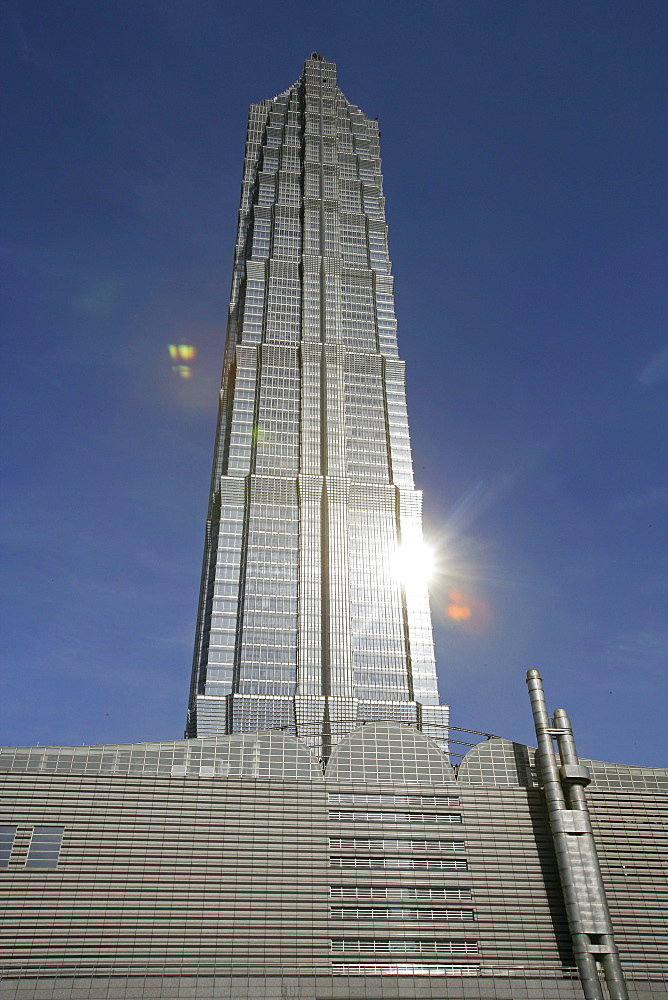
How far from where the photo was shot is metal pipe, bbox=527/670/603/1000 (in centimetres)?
6969

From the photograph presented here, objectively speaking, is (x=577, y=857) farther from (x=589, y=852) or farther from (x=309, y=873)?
(x=309, y=873)

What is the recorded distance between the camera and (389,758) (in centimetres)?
8306

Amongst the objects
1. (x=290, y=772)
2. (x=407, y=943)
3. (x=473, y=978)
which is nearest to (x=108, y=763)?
(x=290, y=772)

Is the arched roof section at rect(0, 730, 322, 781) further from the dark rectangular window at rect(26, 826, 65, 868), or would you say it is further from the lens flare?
the lens flare

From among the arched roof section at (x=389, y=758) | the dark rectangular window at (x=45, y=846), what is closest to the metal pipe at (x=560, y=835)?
the arched roof section at (x=389, y=758)

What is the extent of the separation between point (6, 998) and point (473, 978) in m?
38.5

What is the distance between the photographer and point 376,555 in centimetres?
15800

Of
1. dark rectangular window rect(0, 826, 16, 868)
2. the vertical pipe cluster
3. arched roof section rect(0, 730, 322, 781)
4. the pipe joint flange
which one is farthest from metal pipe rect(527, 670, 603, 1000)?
dark rectangular window rect(0, 826, 16, 868)

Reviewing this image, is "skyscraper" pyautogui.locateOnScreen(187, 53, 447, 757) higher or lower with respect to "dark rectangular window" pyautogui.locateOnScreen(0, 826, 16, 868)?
higher

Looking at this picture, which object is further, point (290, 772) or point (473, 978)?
point (290, 772)

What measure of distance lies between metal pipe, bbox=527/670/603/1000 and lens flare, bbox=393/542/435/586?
68616 mm

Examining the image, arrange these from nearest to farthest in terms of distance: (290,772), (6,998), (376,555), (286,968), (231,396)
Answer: (6,998), (286,968), (290,772), (376,555), (231,396)

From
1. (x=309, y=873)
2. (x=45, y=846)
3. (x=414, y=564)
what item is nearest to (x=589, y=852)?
(x=309, y=873)

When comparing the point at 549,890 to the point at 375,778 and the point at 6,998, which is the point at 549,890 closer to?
the point at 375,778
